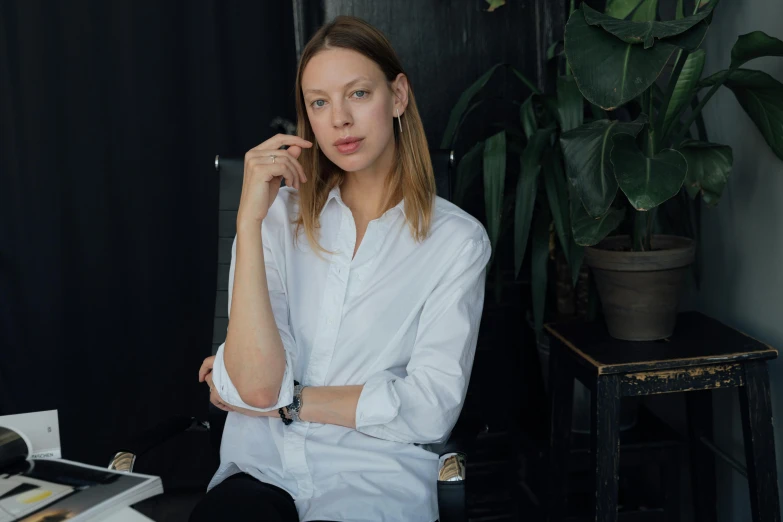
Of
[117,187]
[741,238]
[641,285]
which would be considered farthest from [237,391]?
[741,238]

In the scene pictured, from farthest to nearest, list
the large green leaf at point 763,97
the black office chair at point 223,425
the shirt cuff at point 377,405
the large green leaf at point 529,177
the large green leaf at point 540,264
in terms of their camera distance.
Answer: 1. the large green leaf at point 540,264
2. the large green leaf at point 529,177
3. the large green leaf at point 763,97
4. the shirt cuff at point 377,405
5. the black office chair at point 223,425

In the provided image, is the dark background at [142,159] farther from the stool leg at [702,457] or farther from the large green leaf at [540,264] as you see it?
the stool leg at [702,457]

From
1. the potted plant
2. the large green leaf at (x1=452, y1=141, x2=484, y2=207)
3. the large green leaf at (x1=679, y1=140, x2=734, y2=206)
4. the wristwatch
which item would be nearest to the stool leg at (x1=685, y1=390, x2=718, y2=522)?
the potted plant

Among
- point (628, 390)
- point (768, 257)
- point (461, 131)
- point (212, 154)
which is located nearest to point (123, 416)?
point (212, 154)

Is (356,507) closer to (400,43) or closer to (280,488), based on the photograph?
(280,488)

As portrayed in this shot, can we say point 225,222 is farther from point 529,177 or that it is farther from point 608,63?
point 608,63

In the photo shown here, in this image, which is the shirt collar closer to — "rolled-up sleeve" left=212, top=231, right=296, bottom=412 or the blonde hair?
the blonde hair

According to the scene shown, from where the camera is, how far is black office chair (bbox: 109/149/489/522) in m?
1.28

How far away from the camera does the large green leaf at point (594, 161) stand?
158 centimetres

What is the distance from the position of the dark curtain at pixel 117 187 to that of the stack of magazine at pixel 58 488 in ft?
3.87

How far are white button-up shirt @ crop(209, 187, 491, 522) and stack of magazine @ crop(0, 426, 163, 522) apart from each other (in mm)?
314

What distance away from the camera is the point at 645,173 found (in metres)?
1.53

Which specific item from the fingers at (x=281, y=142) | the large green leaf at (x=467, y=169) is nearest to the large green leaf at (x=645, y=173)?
the large green leaf at (x=467, y=169)

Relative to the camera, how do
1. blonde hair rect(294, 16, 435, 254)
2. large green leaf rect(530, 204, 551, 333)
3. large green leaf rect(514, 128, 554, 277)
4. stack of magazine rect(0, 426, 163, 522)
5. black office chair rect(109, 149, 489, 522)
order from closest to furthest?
stack of magazine rect(0, 426, 163, 522) < black office chair rect(109, 149, 489, 522) < blonde hair rect(294, 16, 435, 254) < large green leaf rect(514, 128, 554, 277) < large green leaf rect(530, 204, 551, 333)
